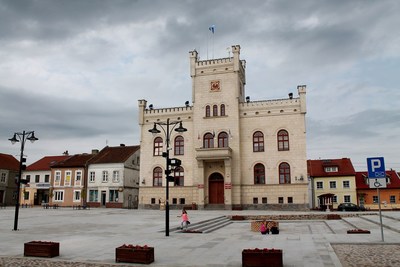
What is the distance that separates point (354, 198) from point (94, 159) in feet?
132

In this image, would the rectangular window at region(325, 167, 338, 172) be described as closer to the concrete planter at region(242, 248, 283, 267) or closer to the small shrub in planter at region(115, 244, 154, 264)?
the concrete planter at region(242, 248, 283, 267)

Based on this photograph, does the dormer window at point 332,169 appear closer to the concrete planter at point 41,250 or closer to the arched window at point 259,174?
the arched window at point 259,174

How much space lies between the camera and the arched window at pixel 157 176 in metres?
48.0

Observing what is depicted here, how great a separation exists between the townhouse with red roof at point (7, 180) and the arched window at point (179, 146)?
109ft

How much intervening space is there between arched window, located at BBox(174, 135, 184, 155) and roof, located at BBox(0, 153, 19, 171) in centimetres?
3558

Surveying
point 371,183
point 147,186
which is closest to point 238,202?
point 147,186

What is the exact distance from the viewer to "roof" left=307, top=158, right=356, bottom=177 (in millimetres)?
54031

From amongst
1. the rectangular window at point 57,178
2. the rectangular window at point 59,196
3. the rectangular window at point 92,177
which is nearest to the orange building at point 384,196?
the rectangular window at point 92,177

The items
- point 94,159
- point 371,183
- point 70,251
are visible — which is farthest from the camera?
point 94,159

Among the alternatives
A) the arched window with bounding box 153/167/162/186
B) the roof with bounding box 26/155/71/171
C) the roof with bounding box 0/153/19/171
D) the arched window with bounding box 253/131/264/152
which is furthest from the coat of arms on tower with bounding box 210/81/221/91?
the roof with bounding box 0/153/19/171

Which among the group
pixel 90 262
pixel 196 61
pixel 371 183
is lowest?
pixel 90 262

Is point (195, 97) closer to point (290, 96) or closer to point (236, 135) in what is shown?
point (236, 135)

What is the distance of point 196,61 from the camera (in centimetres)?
4812

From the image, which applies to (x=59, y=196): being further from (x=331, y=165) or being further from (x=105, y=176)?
(x=331, y=165)
